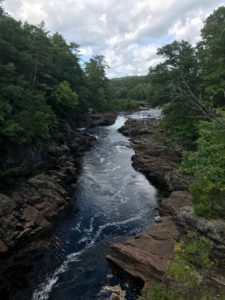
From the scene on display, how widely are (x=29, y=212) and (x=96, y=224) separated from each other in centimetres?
469

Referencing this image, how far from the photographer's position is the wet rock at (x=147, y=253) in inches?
651

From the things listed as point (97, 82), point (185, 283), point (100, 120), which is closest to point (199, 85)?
point (185, 283)

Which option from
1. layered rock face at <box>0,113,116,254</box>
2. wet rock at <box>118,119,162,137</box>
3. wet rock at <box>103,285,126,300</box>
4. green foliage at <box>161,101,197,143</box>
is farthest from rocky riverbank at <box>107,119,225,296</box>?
wet rock at <box>118,119,162,137</box>

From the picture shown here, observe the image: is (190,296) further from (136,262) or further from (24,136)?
(24,136)

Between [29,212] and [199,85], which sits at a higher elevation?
[199,85]

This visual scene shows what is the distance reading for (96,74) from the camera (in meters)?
83.9

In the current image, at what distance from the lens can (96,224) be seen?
2309cm

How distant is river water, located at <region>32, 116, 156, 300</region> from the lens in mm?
16366

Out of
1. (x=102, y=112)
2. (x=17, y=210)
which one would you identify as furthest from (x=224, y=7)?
(x=102, y=112)

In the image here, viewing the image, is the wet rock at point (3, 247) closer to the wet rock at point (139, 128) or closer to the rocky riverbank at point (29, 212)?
the rocky riverbank at point (29, 212)

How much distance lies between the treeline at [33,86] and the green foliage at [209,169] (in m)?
14.3

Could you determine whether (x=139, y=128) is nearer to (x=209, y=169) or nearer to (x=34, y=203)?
(x=34, y=203)

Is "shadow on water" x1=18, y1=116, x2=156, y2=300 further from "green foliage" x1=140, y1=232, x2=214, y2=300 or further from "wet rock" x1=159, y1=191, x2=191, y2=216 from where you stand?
"green foliage" x1=140, y1=232, x2=214, y2=300

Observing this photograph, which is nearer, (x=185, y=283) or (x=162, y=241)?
(x=185, y=283)
